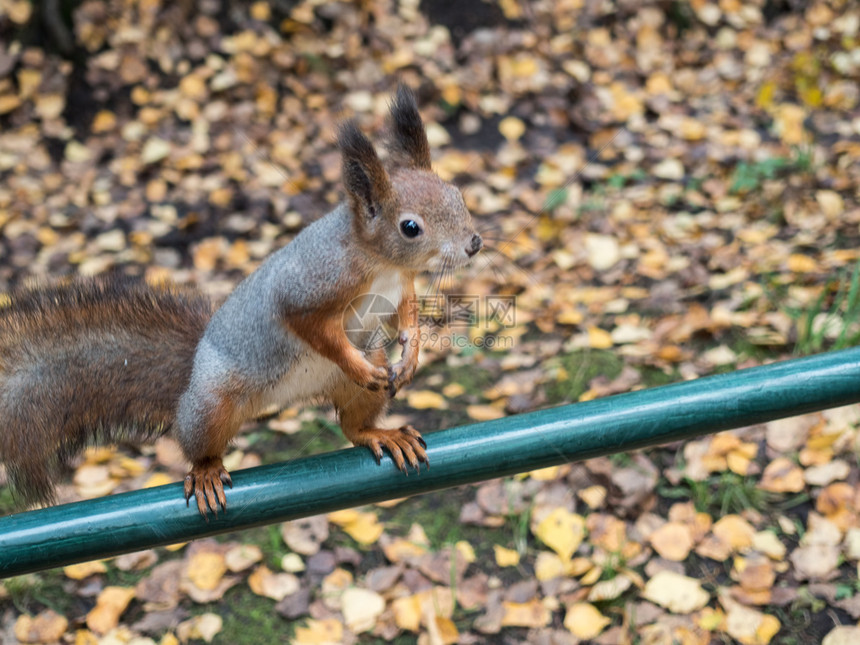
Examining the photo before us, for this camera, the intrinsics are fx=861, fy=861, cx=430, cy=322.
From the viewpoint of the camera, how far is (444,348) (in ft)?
7.95

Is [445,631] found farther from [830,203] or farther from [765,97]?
[765,97]

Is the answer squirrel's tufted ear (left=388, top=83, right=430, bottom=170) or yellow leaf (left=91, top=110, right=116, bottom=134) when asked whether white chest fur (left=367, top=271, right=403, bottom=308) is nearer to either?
squirrel's tufted ear (left=388, top=83, right=430, bottom=170)

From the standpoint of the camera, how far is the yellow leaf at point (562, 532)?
1734 mm

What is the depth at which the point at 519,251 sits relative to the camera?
111 inches

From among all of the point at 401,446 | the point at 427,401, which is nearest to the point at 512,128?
the point at 427,401

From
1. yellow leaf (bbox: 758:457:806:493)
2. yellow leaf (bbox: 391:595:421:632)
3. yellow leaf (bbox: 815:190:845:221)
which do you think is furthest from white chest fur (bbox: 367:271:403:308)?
yellow leaf (bbox: 815:190:845:221)

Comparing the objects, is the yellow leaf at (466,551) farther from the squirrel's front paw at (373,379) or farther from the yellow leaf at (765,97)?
the yellow leaf at (765,97)

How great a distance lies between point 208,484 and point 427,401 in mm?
1163

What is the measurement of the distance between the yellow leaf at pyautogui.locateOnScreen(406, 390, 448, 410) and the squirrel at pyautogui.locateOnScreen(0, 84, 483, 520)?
2.82ft

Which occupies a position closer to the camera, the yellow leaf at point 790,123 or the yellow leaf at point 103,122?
the yellow leaf at point 790,123

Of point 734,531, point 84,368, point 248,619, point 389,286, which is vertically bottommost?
point 248,619

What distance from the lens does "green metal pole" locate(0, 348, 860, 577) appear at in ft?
3.12

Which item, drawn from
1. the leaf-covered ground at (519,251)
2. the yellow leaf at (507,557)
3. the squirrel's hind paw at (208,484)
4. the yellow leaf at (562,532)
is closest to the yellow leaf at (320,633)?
the leaf-covered ground at (519,251)

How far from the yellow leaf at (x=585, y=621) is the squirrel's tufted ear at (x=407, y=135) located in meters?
0.90
